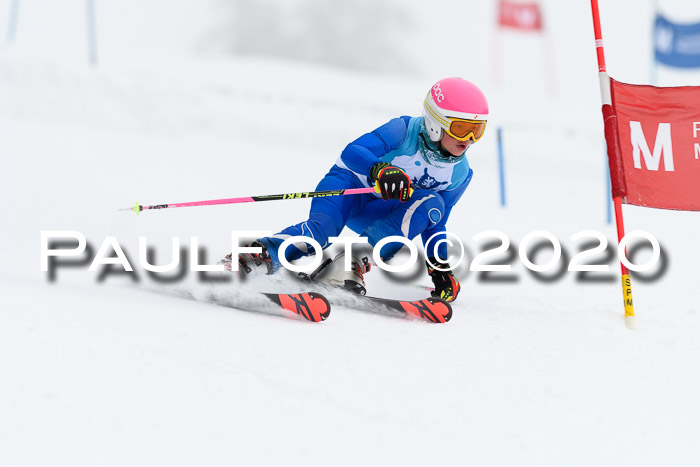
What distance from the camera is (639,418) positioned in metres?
2.50

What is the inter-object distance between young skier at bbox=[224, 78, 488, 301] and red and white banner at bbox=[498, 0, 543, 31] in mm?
12132

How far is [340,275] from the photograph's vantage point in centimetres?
406

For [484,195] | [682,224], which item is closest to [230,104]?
[484,195]

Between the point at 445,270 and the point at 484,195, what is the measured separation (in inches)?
176

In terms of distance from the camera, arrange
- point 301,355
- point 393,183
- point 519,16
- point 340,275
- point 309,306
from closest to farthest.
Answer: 1. point 301,355
2. point 309,306
3. point 393,183
4. point 340,275
5. point 519,16

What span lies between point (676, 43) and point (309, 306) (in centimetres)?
925

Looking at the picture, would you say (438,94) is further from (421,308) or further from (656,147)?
(656,147)

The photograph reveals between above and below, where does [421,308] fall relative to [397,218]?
below

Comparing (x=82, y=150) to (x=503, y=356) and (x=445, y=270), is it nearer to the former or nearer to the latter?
(x=445, y=270)

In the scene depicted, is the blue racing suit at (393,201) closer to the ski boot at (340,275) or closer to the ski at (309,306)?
the ski boot at (340,275)

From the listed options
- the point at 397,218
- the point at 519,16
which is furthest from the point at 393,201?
the point at 519,16

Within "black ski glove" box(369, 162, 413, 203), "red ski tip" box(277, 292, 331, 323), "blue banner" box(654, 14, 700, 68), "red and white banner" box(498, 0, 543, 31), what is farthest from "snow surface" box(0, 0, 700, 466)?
"red and white banner" box(498, 0, 543, 31)

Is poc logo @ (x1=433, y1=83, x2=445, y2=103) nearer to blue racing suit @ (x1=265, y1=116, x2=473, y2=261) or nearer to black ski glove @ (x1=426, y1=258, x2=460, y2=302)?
blue racing suit @ (x1=265, y1=116, x2=473, y2=261)

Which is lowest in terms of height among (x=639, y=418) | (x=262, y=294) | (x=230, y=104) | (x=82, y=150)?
(x=639, y=418)
